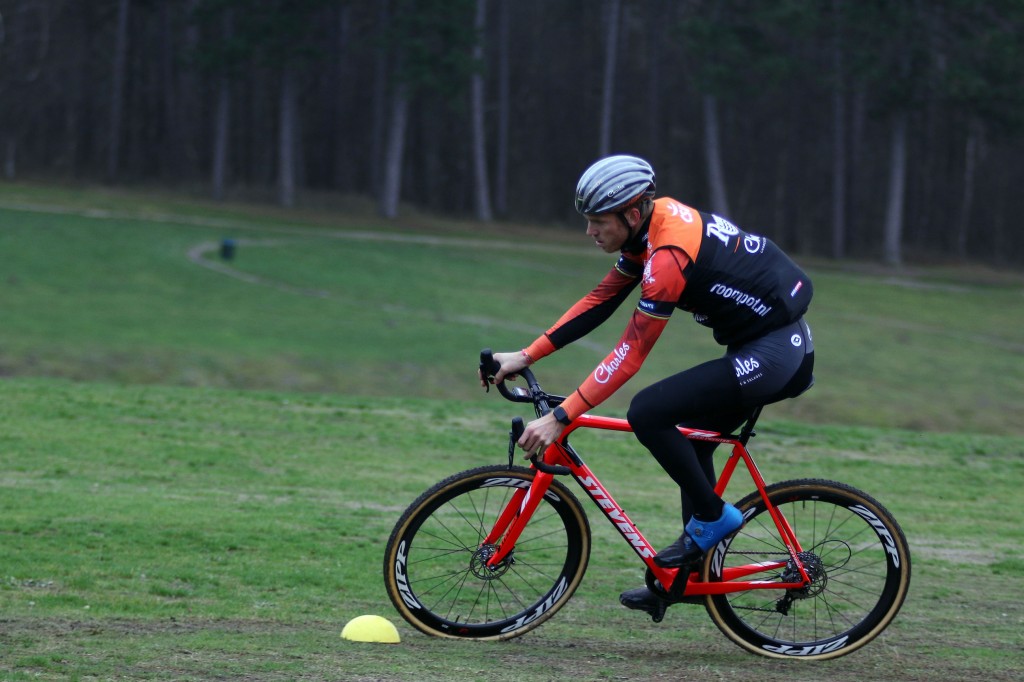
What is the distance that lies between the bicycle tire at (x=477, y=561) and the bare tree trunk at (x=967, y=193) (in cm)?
6353

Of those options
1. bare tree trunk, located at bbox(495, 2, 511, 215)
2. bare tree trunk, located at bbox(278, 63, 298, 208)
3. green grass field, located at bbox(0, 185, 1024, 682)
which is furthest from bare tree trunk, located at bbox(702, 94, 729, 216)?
green grass field, located at bbox(0, 185, 1024, 682)

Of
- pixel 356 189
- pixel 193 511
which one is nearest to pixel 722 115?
pixel 356 189

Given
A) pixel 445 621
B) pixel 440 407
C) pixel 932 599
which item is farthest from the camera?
pixel 440 407

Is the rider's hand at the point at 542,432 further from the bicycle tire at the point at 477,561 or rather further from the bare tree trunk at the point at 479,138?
the bare tree trunk at the point at 479,138

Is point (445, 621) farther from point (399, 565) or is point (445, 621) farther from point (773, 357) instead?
point (773, 357)

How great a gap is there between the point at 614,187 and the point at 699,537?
1665mm

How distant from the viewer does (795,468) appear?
1216cm

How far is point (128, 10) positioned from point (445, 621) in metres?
64.6

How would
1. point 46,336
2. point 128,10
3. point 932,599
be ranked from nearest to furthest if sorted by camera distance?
point 932,599
point 46,336
point 128,10

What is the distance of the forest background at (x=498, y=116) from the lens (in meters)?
53.0

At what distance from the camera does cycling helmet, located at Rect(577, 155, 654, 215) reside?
5266 mm

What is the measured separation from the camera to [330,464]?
11352mm

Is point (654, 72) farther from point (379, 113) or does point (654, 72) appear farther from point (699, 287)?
point (699, 287)

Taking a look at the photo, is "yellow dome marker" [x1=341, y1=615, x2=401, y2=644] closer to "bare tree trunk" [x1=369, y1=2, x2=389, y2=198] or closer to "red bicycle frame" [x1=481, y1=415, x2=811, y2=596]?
"red bicycle frame" [x1=481, y1=415, x2=811, y2=596]
